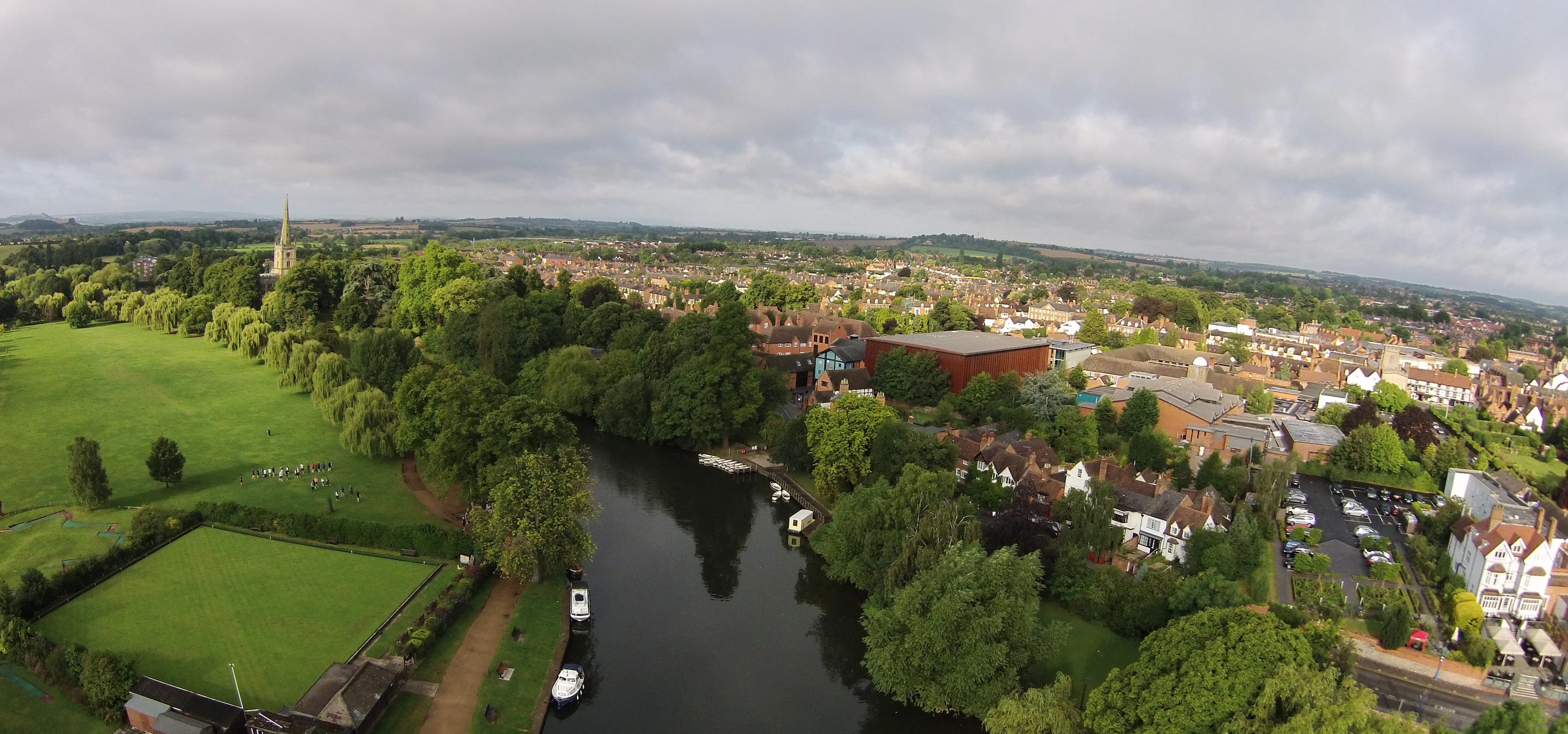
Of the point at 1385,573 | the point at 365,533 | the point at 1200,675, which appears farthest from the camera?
the point at 1385,573

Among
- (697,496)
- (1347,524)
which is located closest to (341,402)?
(697,496)

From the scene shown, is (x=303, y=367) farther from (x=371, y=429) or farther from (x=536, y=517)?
(x=536, y=517)

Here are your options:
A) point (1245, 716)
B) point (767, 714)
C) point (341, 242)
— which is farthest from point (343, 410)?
point (341, 242)

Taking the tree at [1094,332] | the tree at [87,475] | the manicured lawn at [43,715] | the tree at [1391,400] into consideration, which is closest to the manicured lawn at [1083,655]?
the manicured lawn at [43,715]

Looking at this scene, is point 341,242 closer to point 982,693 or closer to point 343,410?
point 343,410

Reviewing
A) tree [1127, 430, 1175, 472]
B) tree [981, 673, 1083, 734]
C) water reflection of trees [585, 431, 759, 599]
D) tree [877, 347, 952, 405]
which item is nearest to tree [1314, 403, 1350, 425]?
tree [1127, 430, 1175, 472]

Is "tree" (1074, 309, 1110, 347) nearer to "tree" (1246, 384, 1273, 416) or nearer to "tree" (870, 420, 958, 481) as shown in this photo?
"tree" (1246, 384, 1273, 416)

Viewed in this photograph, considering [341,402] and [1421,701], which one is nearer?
[1421,701]
